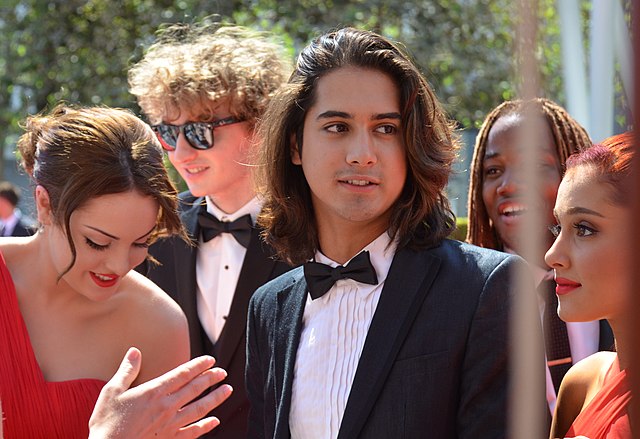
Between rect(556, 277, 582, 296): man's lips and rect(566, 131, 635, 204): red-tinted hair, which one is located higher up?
rect(566, 131, 635, 204): red-tinted hair

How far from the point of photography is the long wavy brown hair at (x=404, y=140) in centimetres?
217

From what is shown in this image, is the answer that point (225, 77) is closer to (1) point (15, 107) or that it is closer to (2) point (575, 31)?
(2) point (575, 31)

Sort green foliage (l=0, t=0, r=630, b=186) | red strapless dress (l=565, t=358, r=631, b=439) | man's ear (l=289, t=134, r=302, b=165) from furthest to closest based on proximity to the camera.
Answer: green foliage (l=0, t=0, r=630, b=186) < man's ear (l=289, t=134, r=302, b=165) < red strapless dress (l=565, t=358, r=631, b=439)

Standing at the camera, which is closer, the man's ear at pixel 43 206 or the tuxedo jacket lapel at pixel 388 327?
the tuxedo jacket lapel at pixel 388 327

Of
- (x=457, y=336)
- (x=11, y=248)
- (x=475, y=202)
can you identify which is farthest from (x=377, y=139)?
(x=11, y=248)

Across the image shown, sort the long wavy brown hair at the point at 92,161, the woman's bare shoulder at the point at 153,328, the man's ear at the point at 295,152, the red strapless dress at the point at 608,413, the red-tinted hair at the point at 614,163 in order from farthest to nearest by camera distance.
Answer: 1. the woman's bare shoulder at the point at 153,328
2. the long wavy brown hair at the point at 92,161
3. the man's ear at the point at 295,152
4. the red-tinted hair at the point at 614,163
5. the red strapless dress at the point at 608,413

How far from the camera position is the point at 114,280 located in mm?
2600

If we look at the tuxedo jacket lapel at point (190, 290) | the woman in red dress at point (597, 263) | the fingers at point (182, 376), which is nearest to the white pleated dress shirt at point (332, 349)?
the fingers at point (182, 376)

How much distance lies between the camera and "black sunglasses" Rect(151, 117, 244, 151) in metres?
A: 3.14

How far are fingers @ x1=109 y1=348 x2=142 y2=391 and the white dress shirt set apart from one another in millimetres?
766

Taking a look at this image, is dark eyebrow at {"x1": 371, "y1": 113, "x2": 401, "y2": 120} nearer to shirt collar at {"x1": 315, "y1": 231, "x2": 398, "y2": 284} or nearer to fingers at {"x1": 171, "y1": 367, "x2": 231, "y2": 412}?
shirt collar at {"x1": 315, "y1": 231, "x2": 398, "y2": 284}

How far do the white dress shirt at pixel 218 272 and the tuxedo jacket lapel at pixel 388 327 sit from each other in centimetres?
109

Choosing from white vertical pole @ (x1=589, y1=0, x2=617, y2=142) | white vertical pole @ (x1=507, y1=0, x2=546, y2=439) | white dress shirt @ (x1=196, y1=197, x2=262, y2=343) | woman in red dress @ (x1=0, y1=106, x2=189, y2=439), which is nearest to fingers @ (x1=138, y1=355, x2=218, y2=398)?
woman in red dress @ (x1=0, y1=106, x2=189, y2=439)

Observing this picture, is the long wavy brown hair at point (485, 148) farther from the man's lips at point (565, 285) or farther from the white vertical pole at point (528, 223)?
the white vertical pole at point (528, 223)
